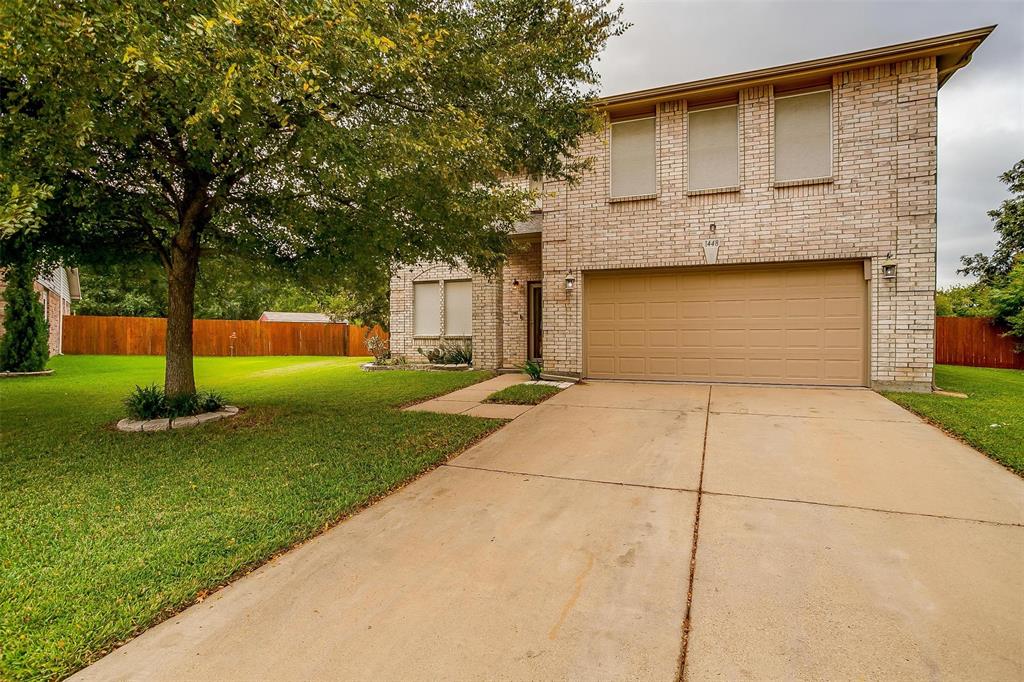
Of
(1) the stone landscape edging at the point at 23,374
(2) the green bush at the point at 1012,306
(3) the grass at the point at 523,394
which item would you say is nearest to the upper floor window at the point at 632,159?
(3) the grass at the point at 523,394

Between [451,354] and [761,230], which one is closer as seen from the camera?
[761,230]

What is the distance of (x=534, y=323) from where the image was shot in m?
11.8

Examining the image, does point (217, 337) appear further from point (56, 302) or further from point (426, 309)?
point (426, 309)

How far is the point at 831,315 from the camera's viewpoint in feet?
27.6

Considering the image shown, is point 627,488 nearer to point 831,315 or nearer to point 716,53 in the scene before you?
point 831,315

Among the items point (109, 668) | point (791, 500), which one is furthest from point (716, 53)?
point (109, 668)

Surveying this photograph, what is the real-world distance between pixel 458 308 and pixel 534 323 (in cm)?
207

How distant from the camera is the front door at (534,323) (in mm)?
11688

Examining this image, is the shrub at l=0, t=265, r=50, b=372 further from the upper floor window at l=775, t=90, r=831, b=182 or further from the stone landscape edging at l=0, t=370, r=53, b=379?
the upper floor window at l=775, t=90, r=831, b=182

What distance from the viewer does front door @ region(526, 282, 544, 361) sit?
11.7 metres

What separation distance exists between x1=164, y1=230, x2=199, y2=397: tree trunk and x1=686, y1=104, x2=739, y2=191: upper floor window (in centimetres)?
818

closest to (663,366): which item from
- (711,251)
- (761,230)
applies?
(711,251)

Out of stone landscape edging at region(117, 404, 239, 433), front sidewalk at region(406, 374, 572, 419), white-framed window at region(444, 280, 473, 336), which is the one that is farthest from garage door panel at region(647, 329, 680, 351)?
stone landscape edging at region(117, 404, 239, 433)

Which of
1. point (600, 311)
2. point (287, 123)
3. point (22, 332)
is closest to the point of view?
point (287, 123)
